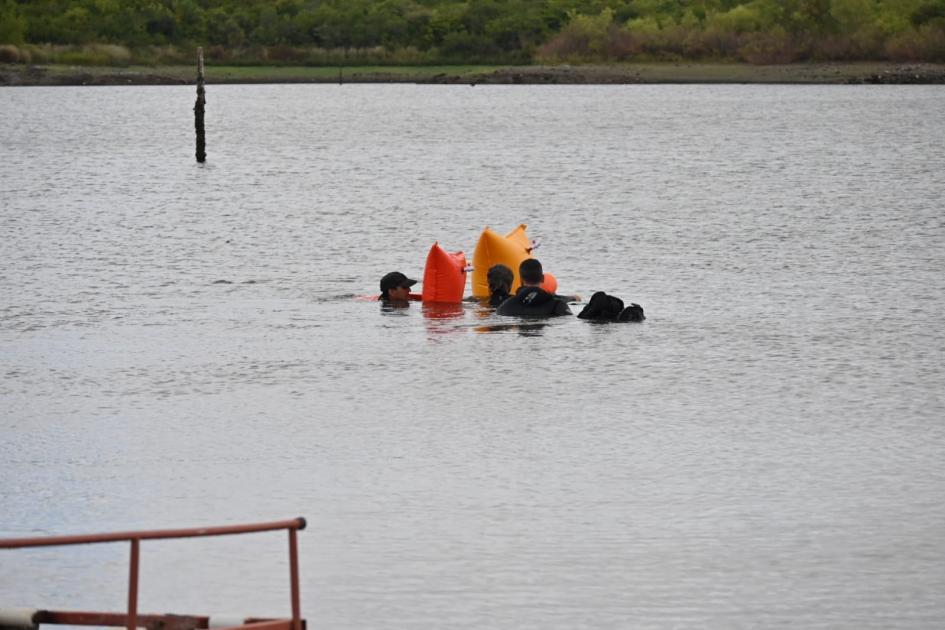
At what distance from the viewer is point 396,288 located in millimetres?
27219

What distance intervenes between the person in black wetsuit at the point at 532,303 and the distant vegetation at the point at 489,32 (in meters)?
150

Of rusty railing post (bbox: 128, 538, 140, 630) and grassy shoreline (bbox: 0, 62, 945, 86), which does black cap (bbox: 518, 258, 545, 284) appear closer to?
rusty railing post (bbox: 128, 538, 140, 630)

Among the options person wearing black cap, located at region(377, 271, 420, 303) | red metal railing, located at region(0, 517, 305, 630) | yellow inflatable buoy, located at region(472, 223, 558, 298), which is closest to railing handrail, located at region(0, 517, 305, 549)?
red metal railing, located at region(0, 517, 305, 630)

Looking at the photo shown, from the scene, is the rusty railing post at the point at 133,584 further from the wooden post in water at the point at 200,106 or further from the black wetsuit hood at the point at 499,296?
the wooden post in water at the point at 200,106

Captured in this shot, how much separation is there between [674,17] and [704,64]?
6.17 meters

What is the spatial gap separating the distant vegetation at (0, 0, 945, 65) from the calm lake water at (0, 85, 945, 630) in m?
126

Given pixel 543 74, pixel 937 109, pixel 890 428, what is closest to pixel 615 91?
pixel 543 74

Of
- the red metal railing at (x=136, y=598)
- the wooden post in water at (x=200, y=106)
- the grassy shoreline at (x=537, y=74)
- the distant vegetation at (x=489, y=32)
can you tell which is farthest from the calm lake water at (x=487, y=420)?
the grassy shoreline at (x=537, y=74)

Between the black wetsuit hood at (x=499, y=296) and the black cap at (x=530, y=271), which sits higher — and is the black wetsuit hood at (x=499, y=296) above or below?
below

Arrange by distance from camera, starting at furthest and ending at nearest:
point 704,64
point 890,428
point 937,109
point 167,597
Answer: point 704,64
point 937,109
point 890,428
point 167,597

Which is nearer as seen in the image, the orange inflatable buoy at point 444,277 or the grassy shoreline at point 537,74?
the orange inflatable buoy at point 444,277

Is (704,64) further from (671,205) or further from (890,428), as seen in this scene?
(890,428)

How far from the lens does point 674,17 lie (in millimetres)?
183125

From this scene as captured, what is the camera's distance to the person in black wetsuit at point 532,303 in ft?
82.8
